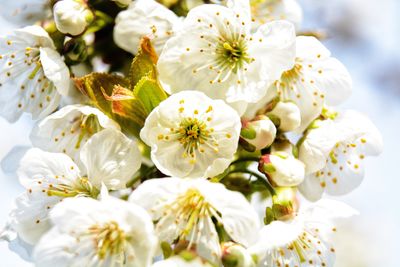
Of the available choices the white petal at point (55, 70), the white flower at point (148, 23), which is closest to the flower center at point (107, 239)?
the white petal at point (55, 70)

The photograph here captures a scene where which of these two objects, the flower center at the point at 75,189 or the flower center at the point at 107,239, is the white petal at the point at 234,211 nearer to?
the flower center at the point at 107,239

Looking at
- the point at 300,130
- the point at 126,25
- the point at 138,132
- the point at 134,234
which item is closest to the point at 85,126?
the point at 138,132

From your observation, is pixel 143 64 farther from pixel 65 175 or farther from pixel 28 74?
pixel 28 74

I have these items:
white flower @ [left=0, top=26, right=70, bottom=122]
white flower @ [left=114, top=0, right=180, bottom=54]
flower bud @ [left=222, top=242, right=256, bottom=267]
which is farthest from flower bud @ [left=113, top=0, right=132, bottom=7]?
flower bud @ [left=222, top=242, right=256, bottom=267]

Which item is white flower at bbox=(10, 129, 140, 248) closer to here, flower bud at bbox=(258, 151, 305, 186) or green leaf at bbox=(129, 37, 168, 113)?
green leaf at bbox=(129, 37, 168, 113)

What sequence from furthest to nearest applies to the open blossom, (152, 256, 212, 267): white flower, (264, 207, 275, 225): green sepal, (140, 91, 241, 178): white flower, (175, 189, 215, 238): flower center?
the open blossom, (264, 207, 275, 225): green sepal, (140, 91, 241, 178): white flower, (175, 189, 215, 238): flower center, (152, 256, 212, 267): white flower

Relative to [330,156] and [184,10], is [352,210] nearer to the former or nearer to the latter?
[330,156]
